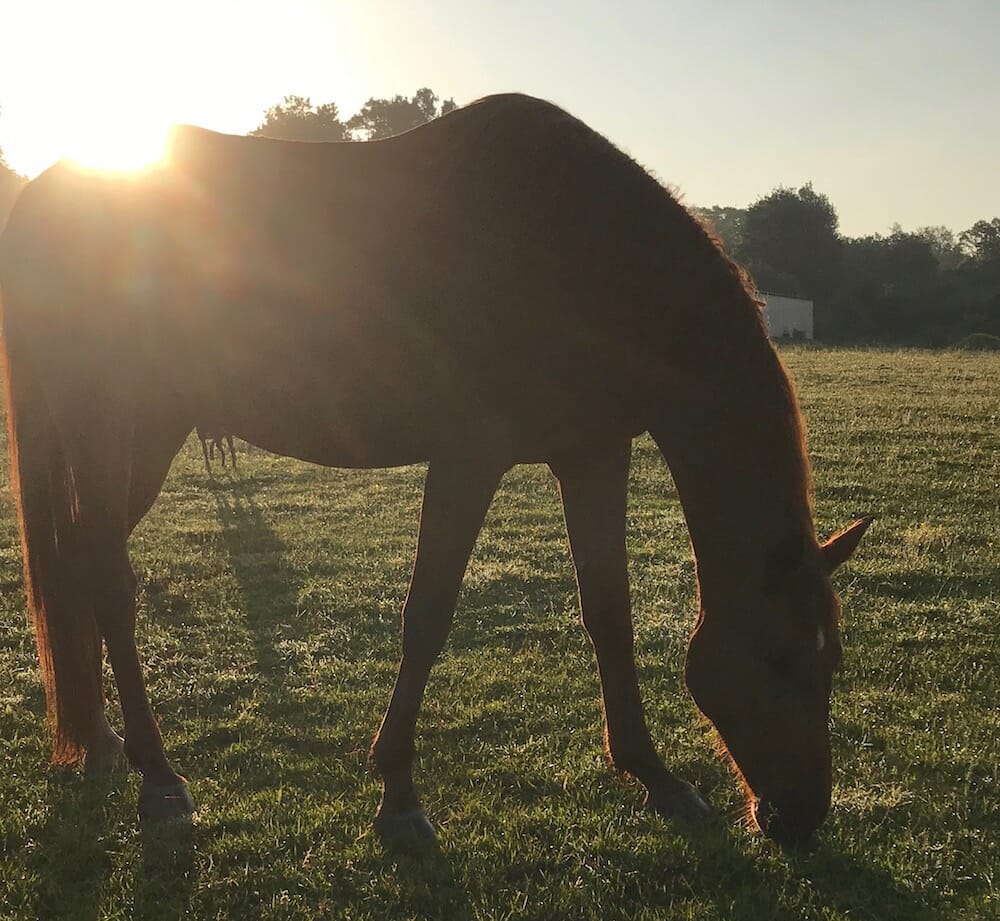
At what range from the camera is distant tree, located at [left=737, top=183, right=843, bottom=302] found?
60.5m

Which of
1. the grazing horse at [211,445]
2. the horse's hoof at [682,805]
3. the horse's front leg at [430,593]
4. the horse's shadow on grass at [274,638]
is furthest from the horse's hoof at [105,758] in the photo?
the grazing horse at [211,445]

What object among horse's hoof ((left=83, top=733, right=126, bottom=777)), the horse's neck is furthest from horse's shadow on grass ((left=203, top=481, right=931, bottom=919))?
the horse's neck

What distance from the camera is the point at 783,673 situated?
2926mm

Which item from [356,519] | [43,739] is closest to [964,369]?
[356,519]

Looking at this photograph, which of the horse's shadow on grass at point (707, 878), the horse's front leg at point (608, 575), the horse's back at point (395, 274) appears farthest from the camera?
the horse's front leg at point (608, 575)

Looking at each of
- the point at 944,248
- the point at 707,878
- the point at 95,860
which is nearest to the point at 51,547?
the point at 95,860

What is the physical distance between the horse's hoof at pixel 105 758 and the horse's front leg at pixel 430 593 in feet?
4.09

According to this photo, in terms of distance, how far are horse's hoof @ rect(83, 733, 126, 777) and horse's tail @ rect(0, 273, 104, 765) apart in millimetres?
78

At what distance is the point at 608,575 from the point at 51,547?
2457 mm

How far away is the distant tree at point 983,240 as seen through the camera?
64.1 m

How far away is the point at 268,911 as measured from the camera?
2.81m

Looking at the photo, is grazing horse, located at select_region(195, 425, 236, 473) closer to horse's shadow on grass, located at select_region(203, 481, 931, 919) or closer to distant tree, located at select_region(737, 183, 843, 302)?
horse's shadow on grass, located at select_region(203, 481, 931, 919)

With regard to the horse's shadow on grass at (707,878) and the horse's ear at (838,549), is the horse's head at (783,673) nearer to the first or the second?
the horse's ear at (838,549)

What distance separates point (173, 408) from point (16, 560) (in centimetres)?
421
